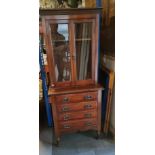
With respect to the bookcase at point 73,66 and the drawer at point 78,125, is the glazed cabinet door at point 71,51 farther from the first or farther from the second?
the drawer at point 78,125

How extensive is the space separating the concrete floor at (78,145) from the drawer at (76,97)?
1.68ft

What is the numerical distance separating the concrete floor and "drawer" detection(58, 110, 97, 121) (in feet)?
1.02

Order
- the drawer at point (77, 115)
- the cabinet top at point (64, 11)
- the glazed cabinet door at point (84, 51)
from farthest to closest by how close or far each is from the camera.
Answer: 1. the drawer at point (77, 115)
2. the glazed cabinet door at point (84, 51)
3. the cabinet top at point (64, 11)

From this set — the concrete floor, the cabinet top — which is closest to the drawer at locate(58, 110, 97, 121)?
the concrete floor

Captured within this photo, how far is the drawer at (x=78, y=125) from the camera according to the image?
81.1 inches

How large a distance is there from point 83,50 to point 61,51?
0.23 m

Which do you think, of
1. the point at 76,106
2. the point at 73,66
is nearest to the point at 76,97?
the point at 76,106

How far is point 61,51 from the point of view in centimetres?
196

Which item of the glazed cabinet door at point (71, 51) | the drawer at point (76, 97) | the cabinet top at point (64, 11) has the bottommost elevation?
the drawer at point (76, 97)

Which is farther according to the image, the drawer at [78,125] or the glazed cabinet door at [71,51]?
the drawer at [78,125]

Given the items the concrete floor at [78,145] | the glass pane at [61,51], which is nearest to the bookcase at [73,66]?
the glass pane at [61,51]

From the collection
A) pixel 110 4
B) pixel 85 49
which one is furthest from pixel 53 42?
pixel 110 4
